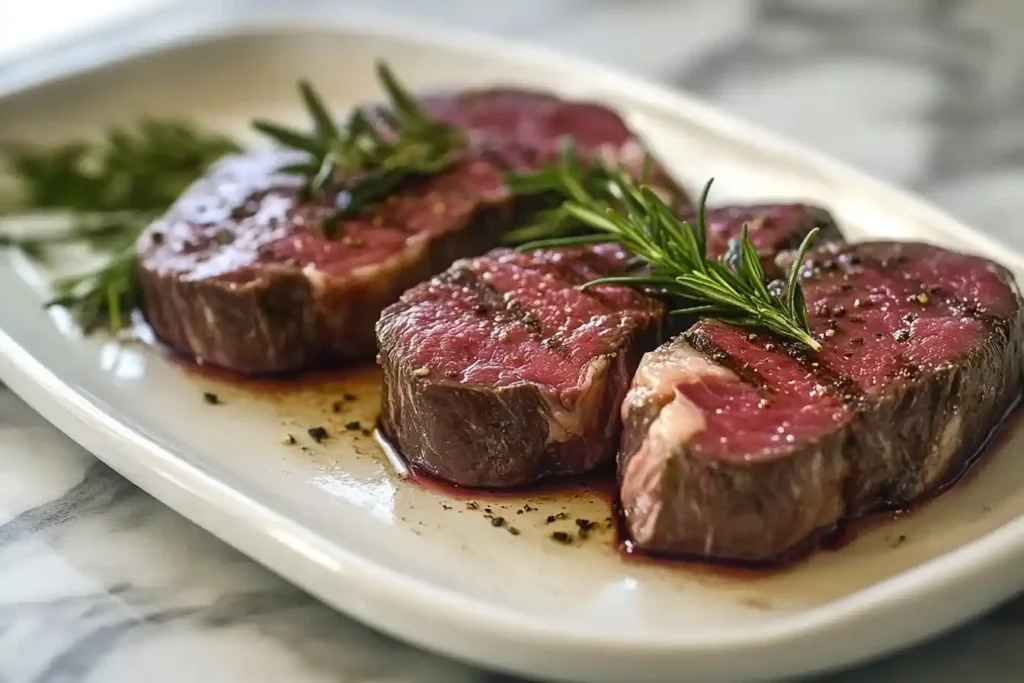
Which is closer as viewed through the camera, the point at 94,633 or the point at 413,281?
the point at 94,633

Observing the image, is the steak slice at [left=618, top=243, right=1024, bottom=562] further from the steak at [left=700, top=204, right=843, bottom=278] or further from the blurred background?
the blurred background

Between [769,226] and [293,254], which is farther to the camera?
[293,254]

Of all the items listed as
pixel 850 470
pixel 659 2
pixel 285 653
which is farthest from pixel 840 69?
pixel 285 653

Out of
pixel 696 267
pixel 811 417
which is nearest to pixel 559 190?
pixel 696 267

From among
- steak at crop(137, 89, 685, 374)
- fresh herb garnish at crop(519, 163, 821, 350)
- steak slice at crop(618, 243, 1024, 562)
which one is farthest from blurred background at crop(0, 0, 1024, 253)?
fresh herb garnish at crop(519, 163, 821, 350)

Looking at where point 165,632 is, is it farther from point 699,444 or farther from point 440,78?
point 440,78

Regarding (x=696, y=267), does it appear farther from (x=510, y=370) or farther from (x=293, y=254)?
(x=293, y=254)

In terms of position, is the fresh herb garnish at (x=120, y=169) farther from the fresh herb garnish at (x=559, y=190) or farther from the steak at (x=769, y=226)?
the steak at (x=769, y=226)
